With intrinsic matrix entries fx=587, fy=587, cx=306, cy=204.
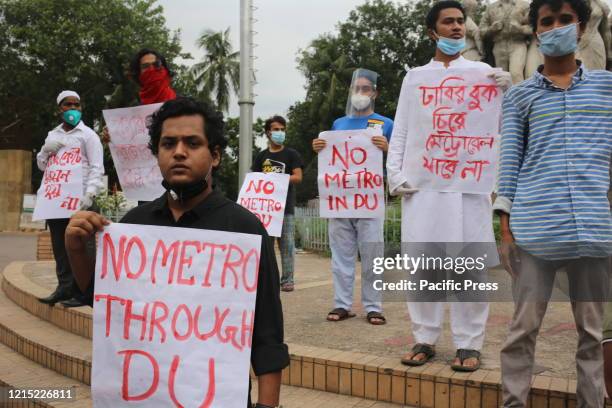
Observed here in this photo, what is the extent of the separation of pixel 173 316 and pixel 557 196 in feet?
5.21

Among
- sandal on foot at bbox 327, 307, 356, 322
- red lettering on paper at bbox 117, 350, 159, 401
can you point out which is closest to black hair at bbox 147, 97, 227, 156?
red lettering on paper at bbox 117, 350, 159, 401

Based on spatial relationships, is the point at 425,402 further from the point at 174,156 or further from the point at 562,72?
the point at 174,156

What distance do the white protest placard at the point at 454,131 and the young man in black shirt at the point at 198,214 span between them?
1.72 m

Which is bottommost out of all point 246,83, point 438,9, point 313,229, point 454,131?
point 313,229

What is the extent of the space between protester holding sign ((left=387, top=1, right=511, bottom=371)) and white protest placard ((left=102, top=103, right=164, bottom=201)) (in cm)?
177

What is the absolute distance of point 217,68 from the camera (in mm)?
36625

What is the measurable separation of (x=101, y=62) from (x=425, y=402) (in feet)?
93.3

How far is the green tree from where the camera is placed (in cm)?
2689

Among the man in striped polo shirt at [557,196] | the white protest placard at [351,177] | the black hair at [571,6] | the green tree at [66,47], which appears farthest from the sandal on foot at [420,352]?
the green tree at [66,47]

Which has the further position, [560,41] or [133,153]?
[133,153]

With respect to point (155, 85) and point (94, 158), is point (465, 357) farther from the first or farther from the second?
point (94, 158)

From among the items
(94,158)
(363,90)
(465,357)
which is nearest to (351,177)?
(363,90)

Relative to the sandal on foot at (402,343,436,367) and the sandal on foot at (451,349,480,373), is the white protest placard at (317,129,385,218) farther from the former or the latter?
the sandal on foot at (451,349,480,373)

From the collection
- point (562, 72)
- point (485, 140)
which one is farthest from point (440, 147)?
point (562, 72)
